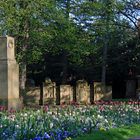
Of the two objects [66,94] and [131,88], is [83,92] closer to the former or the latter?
[66,94]

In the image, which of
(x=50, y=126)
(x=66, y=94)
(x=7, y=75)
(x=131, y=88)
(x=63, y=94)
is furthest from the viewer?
(x=131, y=88)

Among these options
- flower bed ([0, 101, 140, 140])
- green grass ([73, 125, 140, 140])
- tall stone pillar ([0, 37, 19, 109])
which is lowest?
green grass ([73, 125, 140, 140])

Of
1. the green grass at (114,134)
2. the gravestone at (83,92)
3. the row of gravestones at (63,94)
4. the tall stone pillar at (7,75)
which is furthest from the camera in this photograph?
the gravestone at (83,92)

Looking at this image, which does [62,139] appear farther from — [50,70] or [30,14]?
[50,70]

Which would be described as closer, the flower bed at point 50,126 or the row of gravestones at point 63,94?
the flower bed at point 50,126

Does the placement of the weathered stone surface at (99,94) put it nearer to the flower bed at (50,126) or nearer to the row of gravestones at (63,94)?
the row of gravestones at (63,94)

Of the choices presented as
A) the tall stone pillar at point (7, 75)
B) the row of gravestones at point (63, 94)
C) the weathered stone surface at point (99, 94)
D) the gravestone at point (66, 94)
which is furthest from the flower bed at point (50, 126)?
the weathered stone surface at point (99, 94)

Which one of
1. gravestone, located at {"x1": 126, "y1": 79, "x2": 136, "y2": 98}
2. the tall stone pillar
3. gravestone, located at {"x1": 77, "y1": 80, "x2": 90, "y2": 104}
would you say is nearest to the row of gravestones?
gravestone, located at {"x1": 77, "y1": 80, "x2": 90, "y2": 104}

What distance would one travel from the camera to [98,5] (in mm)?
31875

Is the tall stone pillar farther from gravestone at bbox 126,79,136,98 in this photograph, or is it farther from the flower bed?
gravestone at bbox 126,79,136,98

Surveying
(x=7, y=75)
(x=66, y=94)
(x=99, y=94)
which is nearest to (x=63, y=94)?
(x=66, y=94)

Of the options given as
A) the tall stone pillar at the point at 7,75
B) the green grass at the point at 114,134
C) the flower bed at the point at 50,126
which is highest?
the tall stone pillar at the point at 7,75

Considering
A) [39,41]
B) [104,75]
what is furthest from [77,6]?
[104,75]

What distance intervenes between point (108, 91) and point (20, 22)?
1295 cm
